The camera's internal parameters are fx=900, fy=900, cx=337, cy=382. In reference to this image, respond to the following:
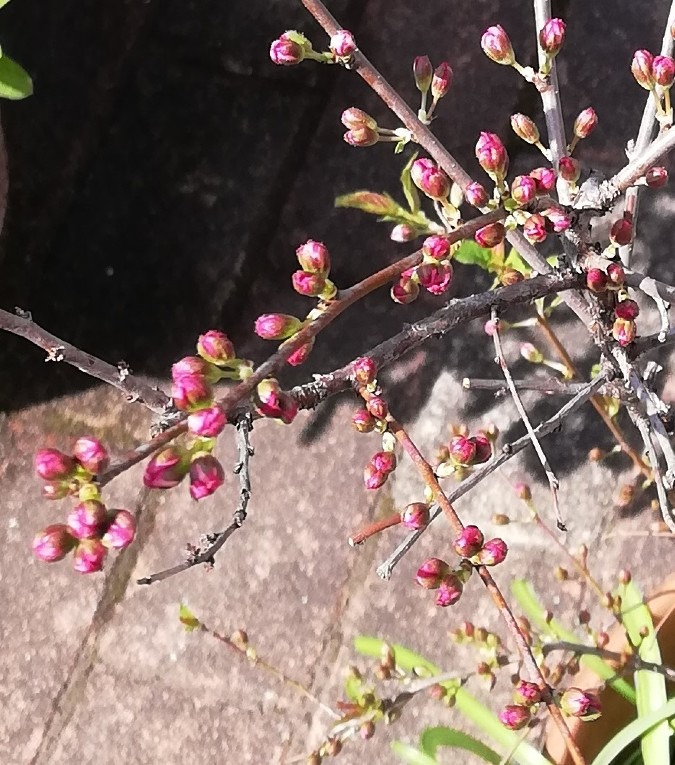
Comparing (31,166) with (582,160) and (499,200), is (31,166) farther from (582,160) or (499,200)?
(499,200)

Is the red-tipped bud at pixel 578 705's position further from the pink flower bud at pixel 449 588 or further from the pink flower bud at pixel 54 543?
the pink flower bud at pixel 54 543

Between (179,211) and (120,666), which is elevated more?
(179,211)

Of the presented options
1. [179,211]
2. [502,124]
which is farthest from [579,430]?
[179,211]

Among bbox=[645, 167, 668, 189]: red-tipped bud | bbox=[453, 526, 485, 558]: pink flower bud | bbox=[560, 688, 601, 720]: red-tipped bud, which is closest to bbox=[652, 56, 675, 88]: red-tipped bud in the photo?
bbox=[645, 167, 668, 189]: red-tipped bud

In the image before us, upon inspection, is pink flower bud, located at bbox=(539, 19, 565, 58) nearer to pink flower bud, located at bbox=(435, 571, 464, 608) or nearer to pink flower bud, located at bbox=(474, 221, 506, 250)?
pink flower bud, located at bbox=(474, 221, 506, 250)

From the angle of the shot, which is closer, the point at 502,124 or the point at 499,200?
the point at 499,200

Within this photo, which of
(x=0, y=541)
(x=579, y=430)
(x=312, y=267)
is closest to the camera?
(x=312, y=267)

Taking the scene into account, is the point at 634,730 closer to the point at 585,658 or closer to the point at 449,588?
the point at 585,658
